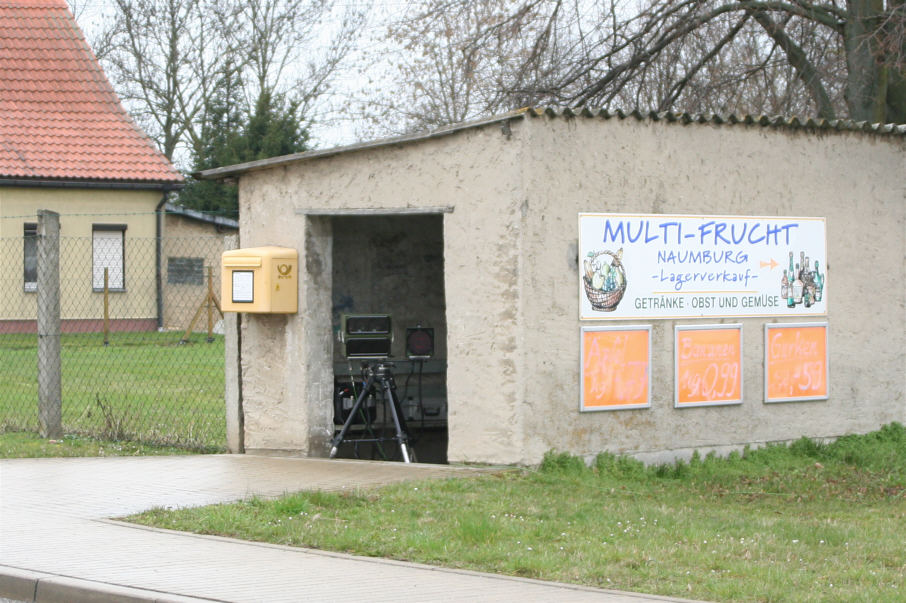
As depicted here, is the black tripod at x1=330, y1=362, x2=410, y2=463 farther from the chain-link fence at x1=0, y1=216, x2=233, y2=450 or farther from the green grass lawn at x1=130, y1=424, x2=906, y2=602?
the green grass lawn at x1=130, y1=424, x2=906, y2=602

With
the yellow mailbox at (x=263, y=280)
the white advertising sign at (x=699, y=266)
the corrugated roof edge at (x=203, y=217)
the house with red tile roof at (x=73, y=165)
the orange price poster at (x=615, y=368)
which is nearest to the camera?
the orange price poster at (x=615, y=368)

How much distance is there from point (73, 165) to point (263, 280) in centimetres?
2042

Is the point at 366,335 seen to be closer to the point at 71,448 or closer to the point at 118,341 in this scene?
the point at 71,448

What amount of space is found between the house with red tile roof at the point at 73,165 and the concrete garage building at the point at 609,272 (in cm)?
1642

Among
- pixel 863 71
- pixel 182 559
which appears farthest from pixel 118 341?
pixel 863 71

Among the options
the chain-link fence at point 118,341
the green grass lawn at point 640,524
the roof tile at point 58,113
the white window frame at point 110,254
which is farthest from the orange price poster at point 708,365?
the roof tile at point 58,113

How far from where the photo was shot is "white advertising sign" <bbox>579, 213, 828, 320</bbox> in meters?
10.7

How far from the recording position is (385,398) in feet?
40.8

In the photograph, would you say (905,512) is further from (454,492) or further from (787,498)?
(454,492)

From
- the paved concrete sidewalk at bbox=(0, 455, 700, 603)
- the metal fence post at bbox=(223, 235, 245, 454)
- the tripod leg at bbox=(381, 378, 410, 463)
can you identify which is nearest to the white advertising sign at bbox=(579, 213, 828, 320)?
the paved concrete sidewalk at bbox=(0, 455, 700, 603)

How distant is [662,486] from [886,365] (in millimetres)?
3393

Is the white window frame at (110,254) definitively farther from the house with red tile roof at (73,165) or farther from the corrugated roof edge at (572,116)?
the corrugated roof edge at (572,116)

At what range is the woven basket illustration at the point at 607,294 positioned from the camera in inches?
417

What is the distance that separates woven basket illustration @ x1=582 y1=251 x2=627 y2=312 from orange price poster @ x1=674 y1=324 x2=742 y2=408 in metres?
0.70
